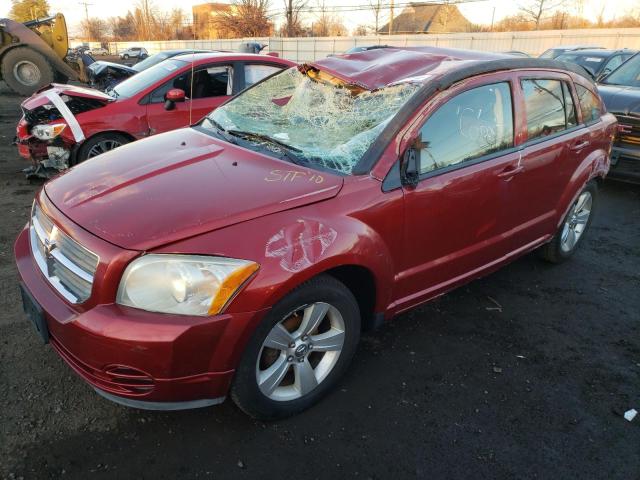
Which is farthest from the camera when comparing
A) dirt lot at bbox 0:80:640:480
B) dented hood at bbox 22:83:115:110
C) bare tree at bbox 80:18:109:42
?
bare tree at bbox 80:18:109:42

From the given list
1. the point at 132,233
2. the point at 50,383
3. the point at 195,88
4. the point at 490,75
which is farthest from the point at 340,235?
the point at 195,88

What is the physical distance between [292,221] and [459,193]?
117 cm

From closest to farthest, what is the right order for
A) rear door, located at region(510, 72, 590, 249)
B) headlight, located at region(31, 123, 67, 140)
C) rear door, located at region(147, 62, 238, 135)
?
rear door, located at region(510, 72, 590, 249) → headlight, located at region(31, 123, 67, 140) → rear door, located at region(147, 62, 238, 135)

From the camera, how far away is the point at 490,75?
10.0 feet

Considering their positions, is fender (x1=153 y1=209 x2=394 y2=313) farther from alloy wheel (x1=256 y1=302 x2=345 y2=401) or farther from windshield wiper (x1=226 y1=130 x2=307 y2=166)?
windshield wiper (x1=226 y1=130 x2=307 y2=166)

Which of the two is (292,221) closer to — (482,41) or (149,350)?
(149,350)

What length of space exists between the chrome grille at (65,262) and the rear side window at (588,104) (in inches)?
149

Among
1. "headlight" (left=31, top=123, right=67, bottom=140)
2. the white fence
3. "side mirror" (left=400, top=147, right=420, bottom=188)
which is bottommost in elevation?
"headlight" (left=31, top=123, right=67, bottom=140)

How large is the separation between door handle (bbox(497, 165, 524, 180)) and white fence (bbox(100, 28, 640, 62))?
1844cm

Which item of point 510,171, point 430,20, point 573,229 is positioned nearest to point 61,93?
point 510,171

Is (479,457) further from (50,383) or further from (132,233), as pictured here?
(50,383)

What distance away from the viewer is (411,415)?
256 centimetres

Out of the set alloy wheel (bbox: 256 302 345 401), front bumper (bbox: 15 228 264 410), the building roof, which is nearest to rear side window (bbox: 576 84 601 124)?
alloy wheel (bbox: 256 302 345 401)

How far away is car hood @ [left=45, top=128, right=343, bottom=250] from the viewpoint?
6.94 ft
